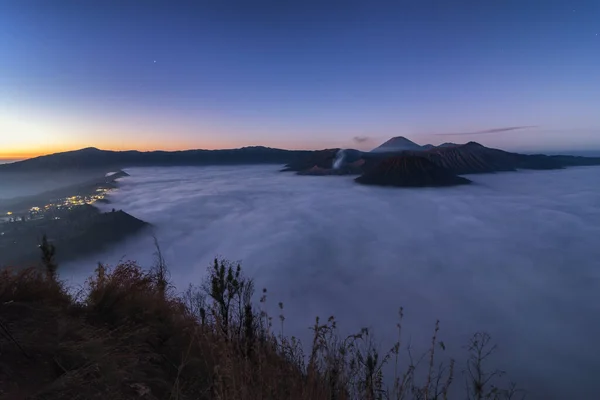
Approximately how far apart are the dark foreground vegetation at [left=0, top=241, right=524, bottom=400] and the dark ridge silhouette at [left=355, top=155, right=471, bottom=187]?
128 metres

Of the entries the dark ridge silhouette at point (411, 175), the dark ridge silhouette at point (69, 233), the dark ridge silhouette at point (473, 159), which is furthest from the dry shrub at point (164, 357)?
the dark ridge silhouette at point (473, 159)

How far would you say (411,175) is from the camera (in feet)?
424

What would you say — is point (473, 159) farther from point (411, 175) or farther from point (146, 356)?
point (146, 356)

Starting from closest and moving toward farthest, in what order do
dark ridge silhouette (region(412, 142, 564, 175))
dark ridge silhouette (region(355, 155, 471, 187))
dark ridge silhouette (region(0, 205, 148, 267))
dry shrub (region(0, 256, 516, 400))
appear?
1. dry shrub (region(0, 256, 516, 400))
2. dark ridge silhouette (region(0, 205, 148, 267))
3. dark ridge silhouette (region(355, 155, 471, 187))
4. dark ridge silhouette (region(412, 142, 564, 175))

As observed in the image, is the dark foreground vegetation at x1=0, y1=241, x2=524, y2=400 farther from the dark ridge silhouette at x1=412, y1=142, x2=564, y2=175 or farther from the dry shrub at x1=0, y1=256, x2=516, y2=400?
the dark ridge silhouette at x1=412, y1=142, x2=564, y2=175

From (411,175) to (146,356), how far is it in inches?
5286

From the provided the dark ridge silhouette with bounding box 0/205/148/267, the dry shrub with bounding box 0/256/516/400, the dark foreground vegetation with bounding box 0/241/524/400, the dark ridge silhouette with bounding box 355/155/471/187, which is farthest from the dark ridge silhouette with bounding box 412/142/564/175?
the dark foreground vegetation with bounding box 0/241/524/400

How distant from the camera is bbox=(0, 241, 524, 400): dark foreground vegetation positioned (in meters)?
3.26

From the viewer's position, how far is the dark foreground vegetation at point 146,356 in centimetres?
326

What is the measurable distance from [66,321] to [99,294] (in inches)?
51.7

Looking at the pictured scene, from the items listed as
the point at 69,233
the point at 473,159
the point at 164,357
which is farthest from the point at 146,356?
the point at 473,159

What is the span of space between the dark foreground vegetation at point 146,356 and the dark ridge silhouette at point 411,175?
128 meters

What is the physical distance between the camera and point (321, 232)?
76562 mm

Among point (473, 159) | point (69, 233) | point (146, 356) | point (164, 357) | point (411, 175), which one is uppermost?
point (473, 159)
